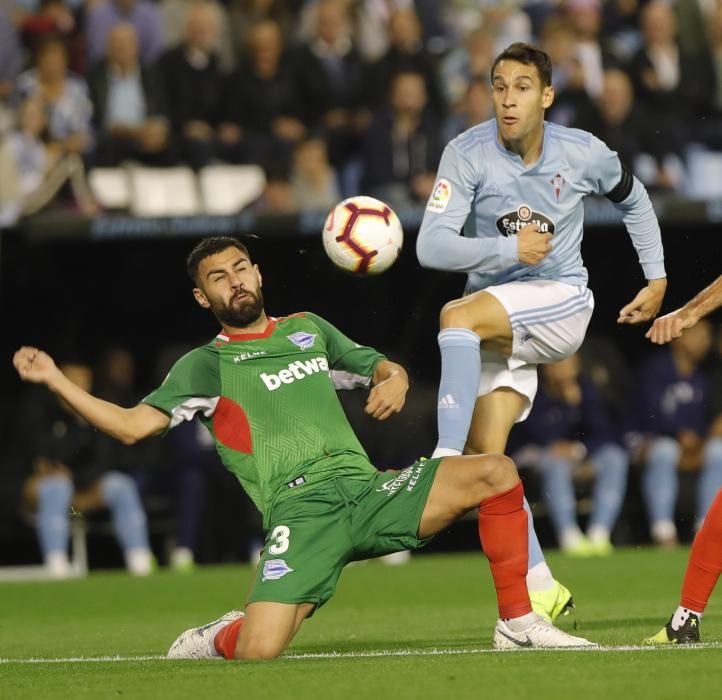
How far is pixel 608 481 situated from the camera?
14.2 metres

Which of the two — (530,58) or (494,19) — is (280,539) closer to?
(530,58)

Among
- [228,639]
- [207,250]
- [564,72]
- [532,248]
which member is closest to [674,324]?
[532,248]

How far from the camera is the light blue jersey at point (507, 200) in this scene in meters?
7.28

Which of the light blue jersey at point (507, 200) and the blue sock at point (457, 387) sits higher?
the light blue jersey at point (507, 200)

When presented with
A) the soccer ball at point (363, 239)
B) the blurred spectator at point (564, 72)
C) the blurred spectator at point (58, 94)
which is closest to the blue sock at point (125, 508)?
the blurred spectator at point (58, 94)

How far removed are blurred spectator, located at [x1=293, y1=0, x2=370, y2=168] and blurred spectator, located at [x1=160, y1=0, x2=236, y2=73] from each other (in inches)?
28.5

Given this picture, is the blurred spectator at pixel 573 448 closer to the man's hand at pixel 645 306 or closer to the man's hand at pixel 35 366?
the man's hand at pixel 645 306

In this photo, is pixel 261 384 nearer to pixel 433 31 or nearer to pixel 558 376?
pixel 558 376

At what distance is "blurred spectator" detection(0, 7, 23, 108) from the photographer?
15.1m

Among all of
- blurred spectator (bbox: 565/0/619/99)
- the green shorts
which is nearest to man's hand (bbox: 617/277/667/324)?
the green shorts

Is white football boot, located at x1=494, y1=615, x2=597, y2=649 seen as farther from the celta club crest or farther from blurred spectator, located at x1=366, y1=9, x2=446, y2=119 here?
blurred spectator, located at x1=366, y1=9, x2=446, y2=119

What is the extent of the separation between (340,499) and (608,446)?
7.68 m

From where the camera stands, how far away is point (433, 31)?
55.1 feet

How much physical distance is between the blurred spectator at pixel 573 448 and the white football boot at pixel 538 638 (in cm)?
754
